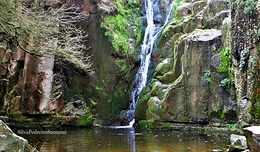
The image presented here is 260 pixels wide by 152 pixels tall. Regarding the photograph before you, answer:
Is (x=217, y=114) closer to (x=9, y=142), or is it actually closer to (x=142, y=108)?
(x=142, y=108)

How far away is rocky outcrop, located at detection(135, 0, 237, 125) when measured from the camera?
47.6 ft

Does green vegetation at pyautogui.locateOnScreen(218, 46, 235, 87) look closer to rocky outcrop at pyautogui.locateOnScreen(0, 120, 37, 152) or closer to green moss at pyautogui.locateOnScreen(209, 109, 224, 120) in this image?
green moss at pyautogui.locateOnScreen(209, 109, 224, 120)

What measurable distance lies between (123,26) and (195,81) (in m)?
8.17

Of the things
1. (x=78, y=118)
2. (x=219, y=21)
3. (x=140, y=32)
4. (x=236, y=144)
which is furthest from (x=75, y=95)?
(x=236, y=144)

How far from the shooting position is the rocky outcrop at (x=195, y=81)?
14516 millimetres

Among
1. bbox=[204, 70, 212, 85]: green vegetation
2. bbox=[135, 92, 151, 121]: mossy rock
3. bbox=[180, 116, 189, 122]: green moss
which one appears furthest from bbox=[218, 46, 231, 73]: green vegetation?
bbox=[135, 92, 151, 121]: mossy rock

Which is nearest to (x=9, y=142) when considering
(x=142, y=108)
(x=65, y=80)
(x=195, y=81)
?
(x=195, y=81)

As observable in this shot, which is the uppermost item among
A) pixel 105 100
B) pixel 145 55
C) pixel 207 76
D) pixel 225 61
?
pixel 145 55

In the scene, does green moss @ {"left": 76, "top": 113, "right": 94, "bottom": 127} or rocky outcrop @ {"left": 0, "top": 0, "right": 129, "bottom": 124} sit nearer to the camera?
rocky outcrop @ {"left": 0, "top": 0, "right": 129, "bottom": 124}

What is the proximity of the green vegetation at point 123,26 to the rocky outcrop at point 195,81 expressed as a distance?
3.61m

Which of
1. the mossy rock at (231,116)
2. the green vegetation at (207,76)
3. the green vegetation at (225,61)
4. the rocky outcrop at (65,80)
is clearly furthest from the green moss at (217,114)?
the rocky outcrop at (65,80)

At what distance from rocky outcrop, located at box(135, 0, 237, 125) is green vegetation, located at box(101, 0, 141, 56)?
3609 millimetres

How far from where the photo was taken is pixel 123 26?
21.1 meters

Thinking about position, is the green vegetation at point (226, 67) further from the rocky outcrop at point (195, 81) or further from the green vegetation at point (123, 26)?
the green vegetation at point (123, 26)
